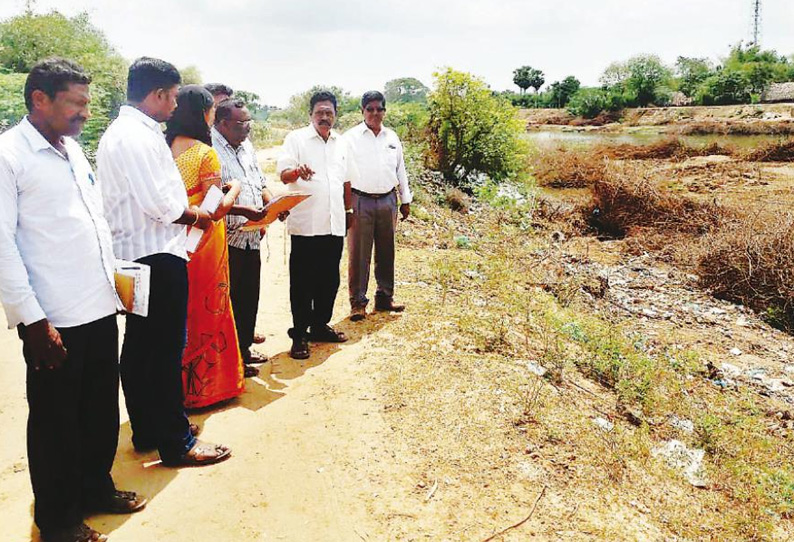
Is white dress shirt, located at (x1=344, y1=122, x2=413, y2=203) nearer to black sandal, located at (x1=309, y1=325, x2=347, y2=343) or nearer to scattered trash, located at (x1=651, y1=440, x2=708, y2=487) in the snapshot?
black sandal, located at (x1=309, y1=325, x2=347, y2=343)

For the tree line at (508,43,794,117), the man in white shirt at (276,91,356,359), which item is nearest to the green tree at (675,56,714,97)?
the tree line at (508,43,794,117)

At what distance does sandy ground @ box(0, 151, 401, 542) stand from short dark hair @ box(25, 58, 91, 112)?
1.68m

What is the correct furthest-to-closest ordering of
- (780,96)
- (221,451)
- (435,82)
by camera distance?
(780,96) → (435,82) → (221,451)

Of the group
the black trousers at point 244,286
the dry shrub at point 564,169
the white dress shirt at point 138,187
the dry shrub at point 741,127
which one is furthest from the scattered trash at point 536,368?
the dry shrub at point 741,127

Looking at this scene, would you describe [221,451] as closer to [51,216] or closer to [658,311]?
[51,216]

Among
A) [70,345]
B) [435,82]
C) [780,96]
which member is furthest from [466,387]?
[780,96]

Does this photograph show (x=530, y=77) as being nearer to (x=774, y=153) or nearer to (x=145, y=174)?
(x=774, y=153)

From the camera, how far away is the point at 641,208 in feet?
35.1

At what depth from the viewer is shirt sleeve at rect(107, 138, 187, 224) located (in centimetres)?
237

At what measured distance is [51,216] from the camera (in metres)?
2.02

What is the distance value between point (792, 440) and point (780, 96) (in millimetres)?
48942

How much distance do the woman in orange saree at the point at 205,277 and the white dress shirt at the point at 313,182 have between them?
2.90 feet

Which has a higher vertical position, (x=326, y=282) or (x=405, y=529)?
(x=326, y=282)

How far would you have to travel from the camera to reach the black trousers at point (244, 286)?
12.1 ft
